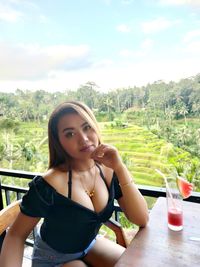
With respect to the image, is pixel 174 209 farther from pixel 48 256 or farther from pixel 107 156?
pixel 48 256

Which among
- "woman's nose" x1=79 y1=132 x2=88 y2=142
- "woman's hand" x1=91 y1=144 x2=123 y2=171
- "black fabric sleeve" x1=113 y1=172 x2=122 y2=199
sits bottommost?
"black fabric sleeve" x1=113 y1=172 x2=122 y2=199

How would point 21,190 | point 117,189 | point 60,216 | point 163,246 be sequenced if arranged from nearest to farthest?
point 163,246 → point 60,216 → point 117,189 → point 21,190

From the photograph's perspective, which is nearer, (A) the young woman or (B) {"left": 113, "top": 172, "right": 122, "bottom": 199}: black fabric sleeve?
(A) the young woman

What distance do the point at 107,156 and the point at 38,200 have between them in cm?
36

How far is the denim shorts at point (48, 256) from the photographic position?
1.09 m

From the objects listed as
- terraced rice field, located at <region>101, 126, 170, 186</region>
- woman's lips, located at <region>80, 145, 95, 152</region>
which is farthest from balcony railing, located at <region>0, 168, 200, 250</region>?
woman's lips, located at <region>80, 145, 95, 152</region>

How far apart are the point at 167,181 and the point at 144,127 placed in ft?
3.06

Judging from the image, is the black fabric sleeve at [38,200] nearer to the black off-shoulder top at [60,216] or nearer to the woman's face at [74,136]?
the black off-shoulder top at [60,216]

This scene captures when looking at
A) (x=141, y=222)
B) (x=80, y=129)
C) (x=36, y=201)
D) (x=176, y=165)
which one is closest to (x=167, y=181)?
(x=141, y=222)

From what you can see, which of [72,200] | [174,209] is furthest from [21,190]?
[174,209]

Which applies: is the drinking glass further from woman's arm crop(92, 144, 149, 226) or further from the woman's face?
the woman's face

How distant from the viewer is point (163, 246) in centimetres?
94

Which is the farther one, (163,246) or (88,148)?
(88,148)

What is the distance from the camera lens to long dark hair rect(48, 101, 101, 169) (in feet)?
3.60
